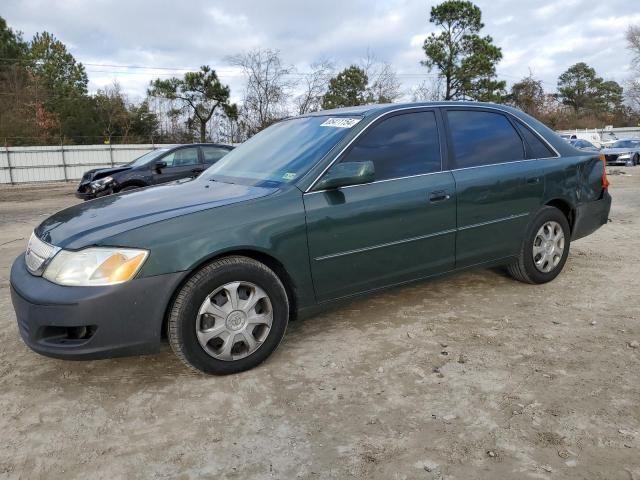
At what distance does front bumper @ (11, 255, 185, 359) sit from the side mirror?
1.06 m

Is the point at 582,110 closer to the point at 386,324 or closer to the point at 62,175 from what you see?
the point at 62,175

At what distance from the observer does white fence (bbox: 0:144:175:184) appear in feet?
70.7

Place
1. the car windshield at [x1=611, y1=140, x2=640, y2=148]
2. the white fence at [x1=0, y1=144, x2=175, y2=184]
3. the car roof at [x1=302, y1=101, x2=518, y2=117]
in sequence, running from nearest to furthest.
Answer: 1. the car roof at [x1=302, y1=101, x2=518, y2=117]
2. the white fence at [x1=0, y1=144, x2=175, y2=184]
3. the car windshield at [x1=611, y1=140, x2=640, y2=148]

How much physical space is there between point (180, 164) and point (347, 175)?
28.3 ft

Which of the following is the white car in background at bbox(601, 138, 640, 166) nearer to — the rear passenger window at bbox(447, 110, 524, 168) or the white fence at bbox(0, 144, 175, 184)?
the white fence at bbox(0, 144, 175, 184)

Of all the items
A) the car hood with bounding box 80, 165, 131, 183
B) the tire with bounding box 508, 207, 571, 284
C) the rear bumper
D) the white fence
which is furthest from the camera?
the white fence

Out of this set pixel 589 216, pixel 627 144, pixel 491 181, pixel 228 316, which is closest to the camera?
pixel 228 316

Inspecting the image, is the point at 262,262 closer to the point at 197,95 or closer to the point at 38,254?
the point at 38,254

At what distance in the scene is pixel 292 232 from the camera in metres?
3.08

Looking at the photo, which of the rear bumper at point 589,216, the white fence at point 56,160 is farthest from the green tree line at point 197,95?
the rear bumper at point 589,216

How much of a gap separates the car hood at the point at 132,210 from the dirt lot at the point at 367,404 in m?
0.86

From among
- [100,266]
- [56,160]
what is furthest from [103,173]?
[56,160]

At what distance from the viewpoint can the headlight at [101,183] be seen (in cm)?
1067

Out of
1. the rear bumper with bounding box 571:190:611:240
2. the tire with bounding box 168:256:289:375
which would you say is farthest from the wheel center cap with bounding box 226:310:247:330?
the rear bumper with bounding box 571:190:611:240
